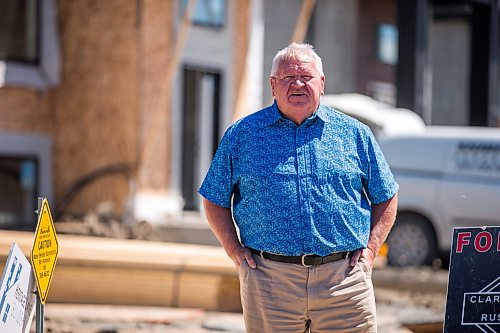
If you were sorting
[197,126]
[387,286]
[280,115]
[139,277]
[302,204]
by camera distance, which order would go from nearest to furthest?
1. [302,204]
2. [280,115]
3. [139,277]
4. [387,286]
5. [197,126]

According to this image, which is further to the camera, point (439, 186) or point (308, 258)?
point (439, 186)

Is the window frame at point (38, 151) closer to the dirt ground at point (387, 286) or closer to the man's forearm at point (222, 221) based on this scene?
the dirt ground at point (387, 286)

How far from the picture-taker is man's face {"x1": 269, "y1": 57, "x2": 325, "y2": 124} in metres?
4.75

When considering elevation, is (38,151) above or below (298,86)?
below

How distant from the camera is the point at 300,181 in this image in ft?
15.5

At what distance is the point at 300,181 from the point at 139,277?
4.54 m

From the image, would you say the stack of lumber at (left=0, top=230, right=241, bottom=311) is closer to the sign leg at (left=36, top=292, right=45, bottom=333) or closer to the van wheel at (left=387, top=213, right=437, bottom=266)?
the sign leg at (left=36, top=292, right=45, bottom=333)

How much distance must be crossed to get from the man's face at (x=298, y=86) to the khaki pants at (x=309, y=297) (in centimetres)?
68

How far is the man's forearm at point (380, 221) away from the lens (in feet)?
16.0

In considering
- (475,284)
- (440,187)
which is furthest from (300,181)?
(440,187)

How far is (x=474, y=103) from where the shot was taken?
23672 millimetres

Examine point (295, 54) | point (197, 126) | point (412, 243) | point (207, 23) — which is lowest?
point (412, 243)

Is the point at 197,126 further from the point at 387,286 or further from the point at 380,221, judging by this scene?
the point at 380,221

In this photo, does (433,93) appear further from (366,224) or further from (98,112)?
(366,224)
